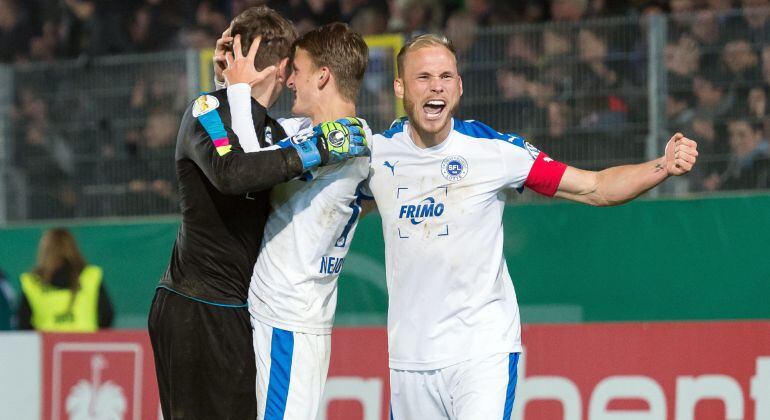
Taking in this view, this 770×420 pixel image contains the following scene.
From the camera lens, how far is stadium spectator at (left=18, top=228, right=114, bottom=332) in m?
10.6

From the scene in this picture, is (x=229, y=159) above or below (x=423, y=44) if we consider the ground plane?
below

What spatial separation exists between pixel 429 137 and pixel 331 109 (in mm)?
430

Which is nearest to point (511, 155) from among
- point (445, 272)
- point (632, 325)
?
point (445, 272)

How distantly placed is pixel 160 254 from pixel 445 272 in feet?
19.2

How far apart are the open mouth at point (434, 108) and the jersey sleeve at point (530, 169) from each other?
0.30 m

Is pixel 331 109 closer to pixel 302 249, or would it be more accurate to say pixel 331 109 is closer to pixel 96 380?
pixel 302 249

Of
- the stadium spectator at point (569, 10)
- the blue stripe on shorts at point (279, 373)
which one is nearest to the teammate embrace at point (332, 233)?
the blue stripe on shorts at point (279, 373)

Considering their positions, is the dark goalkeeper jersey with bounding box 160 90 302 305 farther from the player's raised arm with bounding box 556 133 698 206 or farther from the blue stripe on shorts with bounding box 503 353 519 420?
the player's raised arm with bounding box 556 133 698 206

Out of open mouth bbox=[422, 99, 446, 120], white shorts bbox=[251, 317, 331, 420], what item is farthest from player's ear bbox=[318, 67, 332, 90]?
white shorts bbox=[251, 317, 331, 420]

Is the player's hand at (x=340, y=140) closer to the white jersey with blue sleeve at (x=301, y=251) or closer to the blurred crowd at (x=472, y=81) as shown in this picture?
the white jersey with blue sleeve at (x=301, y=251)

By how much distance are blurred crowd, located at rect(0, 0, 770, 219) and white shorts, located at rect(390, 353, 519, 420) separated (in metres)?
4.34

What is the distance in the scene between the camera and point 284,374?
5.08 metres

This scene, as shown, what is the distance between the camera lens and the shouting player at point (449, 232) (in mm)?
5164

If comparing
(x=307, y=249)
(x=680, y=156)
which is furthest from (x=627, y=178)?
(x=307, y=249)
